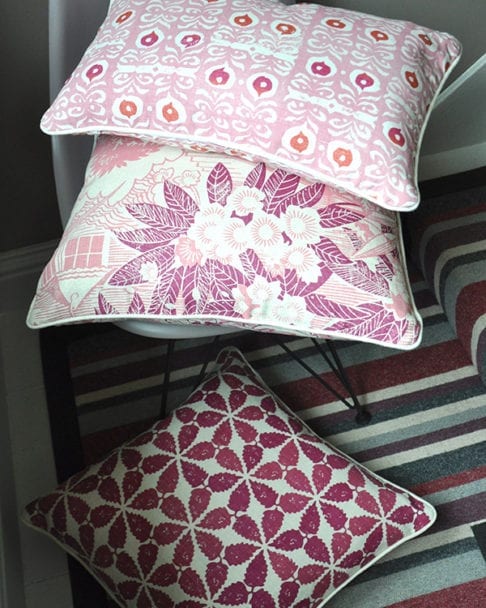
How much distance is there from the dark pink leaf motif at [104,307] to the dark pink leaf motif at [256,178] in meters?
0.23

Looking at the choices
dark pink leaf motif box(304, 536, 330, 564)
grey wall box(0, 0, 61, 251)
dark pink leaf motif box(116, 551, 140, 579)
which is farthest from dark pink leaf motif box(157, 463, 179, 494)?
grey wall box(0, 0, 61, 251)

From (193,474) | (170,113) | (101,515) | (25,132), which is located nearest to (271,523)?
(193,474)

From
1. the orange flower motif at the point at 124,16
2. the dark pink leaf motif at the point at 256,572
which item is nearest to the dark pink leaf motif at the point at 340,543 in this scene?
the dark pink leaf motif at the point at 256,572

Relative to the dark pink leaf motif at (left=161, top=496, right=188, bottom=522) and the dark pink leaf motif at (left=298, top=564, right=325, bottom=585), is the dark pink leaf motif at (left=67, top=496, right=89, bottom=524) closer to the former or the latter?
the dark pink leaf motif at (left=161, top=496, right=188, bottom=522)

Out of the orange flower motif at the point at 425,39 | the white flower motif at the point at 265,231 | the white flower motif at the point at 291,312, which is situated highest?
the orange flower motif at the point at 425,39

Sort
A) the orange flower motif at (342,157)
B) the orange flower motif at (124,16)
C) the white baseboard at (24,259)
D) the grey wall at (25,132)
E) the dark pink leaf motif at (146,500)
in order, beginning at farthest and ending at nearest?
the white baseboard at (24,259) < the grey wall at (25,132) < the dark pink leaf motif at (146,500) < the orange flower motif at (124,16) < the orange flower motif at (342,157)

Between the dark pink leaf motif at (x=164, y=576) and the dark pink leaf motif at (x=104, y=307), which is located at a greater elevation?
the dark pink leaf motif at (x=104, y=307)

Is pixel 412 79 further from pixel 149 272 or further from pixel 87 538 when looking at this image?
pixel 87 538

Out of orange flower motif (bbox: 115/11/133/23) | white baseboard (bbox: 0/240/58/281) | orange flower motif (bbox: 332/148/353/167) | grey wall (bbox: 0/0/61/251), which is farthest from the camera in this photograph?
white baseboard (bbox: 0/240/58/281)

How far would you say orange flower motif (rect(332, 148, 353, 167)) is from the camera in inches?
34.0

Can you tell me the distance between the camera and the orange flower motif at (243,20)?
3.02 feet

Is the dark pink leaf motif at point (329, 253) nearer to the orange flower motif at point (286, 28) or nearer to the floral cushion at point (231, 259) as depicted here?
the floral cushion at point (231, 259)

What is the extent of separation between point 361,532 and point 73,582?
463 mm

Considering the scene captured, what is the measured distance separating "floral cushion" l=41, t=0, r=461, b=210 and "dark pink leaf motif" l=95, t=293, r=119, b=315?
0.70 ft
